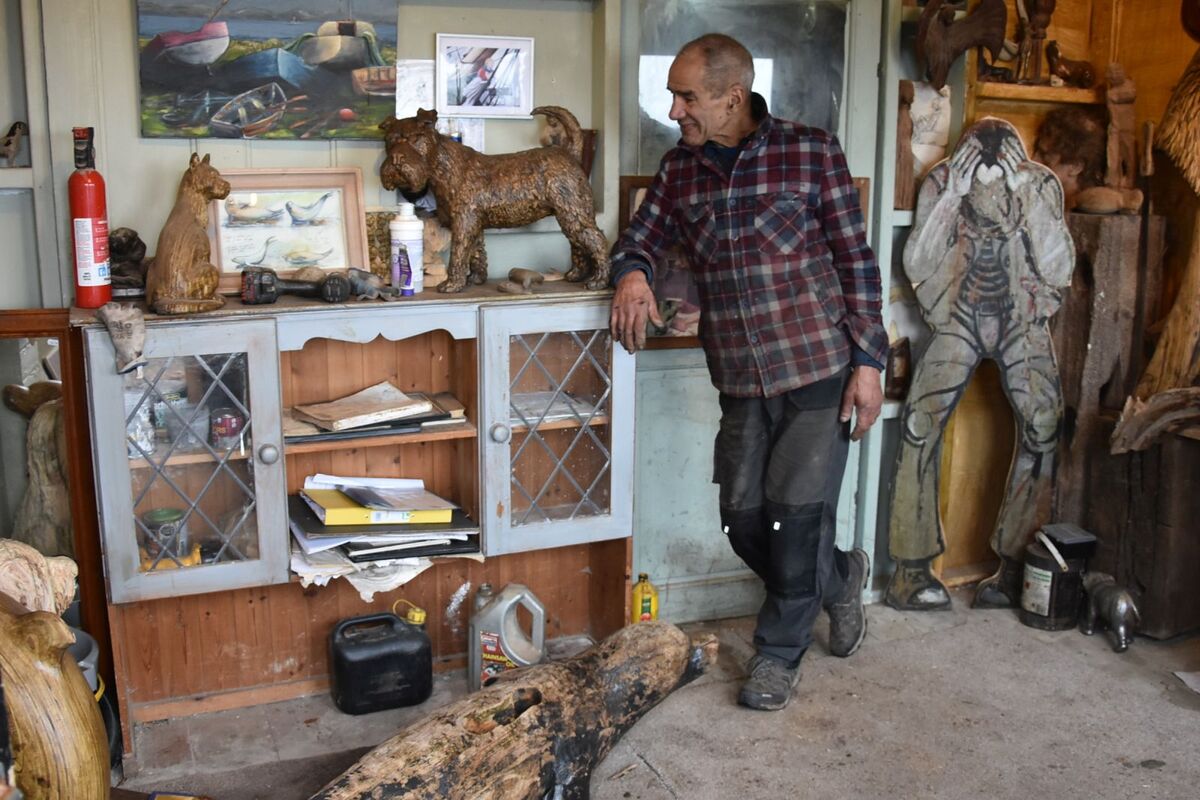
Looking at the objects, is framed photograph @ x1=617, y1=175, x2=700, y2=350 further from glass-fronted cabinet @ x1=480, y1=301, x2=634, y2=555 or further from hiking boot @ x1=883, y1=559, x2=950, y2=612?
hiking boot @ x1=883, y1=559, x2=950, y2=612

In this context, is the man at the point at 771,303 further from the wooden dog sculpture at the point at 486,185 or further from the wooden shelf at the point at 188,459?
the wooden shelf at the point at 188,459

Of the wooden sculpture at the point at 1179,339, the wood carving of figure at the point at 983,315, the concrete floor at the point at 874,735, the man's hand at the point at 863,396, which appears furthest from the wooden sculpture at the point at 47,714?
the wooden sculpture at the point at 1179,339

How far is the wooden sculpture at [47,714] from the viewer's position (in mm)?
1440

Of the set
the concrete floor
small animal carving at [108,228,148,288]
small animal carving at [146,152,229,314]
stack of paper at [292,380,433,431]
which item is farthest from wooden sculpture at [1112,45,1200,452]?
small animal carving at [108,228,148,288]

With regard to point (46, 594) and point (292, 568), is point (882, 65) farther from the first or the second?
point (46, 594)

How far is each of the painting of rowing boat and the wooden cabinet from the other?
448mm

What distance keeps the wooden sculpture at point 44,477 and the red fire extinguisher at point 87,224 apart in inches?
14.0

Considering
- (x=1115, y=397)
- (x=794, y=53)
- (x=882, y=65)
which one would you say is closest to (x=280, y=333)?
(x=794, y=53)

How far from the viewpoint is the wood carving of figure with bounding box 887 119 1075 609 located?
333 cm

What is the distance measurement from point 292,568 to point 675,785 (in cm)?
98

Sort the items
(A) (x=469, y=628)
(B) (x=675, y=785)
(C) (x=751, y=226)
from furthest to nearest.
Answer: (A) (x=469, y=628)
(C) (x=751, y=226)
(B) (x=675, y=785)

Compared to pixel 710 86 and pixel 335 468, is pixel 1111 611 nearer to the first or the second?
pixel 710 86

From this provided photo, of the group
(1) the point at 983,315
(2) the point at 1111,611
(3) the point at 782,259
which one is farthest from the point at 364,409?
(2) the point at 1111,611

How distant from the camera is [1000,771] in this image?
8.62ft
